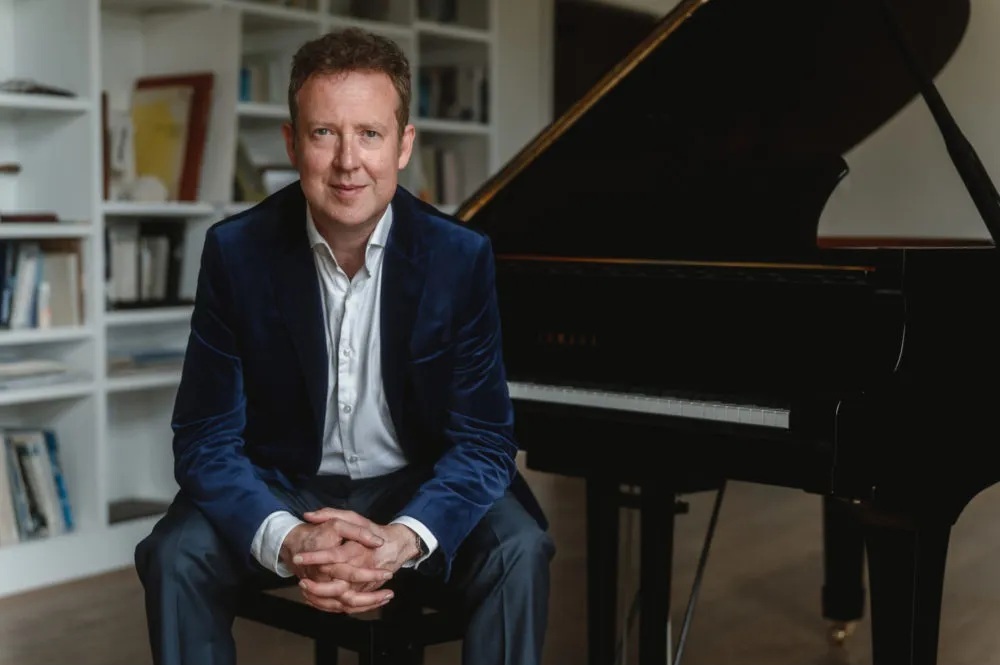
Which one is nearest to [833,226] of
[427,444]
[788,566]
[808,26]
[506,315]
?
[788,566]

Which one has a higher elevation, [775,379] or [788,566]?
[775,379]

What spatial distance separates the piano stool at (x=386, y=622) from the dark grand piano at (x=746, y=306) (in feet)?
1.88

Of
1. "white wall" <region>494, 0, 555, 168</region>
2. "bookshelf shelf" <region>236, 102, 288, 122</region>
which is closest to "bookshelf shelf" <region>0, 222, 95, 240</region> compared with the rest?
"bookshelf shelf" <region>236, 102, 288, 122</region>

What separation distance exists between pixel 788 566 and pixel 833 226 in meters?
2.43

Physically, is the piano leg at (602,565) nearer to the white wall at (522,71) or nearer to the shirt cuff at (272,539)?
the shirt cuff at (272,539)

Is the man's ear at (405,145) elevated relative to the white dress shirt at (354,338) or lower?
elevated

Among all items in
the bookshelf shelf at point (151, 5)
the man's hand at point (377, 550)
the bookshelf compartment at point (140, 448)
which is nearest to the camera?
the man's hand at point (377, 550)

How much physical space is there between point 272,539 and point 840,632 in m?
1.91

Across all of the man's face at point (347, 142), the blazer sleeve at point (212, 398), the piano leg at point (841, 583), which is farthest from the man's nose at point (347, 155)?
the piano leg at point (841, 583)

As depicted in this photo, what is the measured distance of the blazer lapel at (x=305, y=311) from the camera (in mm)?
1896

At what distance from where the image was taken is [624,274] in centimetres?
247

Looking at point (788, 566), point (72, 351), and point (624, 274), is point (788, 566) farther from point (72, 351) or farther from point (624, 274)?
point (72, 351)

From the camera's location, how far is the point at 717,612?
3.51 meters

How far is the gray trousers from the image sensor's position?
70.1 inches
